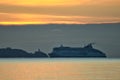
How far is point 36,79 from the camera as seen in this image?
74688mm

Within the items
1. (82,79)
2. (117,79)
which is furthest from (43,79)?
(117,79)

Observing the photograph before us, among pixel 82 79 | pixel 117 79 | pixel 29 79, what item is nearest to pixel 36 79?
pixel 29 79

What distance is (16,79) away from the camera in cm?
7469

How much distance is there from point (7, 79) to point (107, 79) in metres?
14.9

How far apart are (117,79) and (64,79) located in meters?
8.68

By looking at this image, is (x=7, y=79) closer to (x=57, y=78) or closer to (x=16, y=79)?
(x=16, y=79)

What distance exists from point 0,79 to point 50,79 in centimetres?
752

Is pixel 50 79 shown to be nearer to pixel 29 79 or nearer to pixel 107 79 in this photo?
pixel 29 79

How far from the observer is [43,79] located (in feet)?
244

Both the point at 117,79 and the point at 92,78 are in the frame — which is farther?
the point at 92,78

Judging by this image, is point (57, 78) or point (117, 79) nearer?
point (117, 79)

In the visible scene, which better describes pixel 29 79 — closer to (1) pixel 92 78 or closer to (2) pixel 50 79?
(2) pixel 50 79

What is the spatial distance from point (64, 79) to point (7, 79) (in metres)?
8.59

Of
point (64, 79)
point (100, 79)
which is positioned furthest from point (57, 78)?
point (100, 79)
